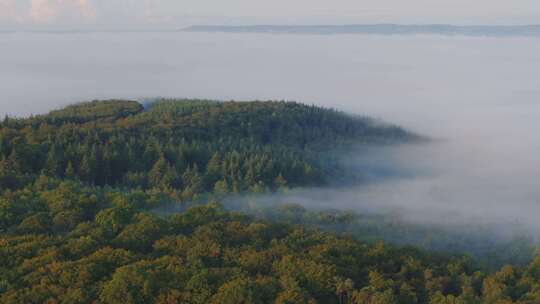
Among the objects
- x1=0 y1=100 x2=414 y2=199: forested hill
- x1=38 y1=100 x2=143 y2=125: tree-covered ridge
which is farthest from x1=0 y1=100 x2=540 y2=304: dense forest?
x1=38 y1=100 x2=143 y2=125: tree-covered ridge

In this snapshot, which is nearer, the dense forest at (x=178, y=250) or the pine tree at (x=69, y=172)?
the dense forest at (x=178, y=250)

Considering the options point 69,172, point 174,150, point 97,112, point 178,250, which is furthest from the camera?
point 97,112

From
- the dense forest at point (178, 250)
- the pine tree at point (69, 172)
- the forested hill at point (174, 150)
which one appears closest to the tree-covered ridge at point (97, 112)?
the forested hill at point (174, 150)

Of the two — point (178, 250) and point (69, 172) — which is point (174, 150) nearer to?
point (69, 172)

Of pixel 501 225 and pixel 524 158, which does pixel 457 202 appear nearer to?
→ pixel 501 225

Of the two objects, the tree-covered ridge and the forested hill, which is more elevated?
the tree-covered ridge

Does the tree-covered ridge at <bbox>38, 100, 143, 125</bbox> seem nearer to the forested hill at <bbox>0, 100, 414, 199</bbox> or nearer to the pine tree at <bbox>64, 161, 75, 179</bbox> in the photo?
the forested hill at <bbox>0, 100, 414, 199</bbox>

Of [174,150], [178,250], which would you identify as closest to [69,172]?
[174,150]

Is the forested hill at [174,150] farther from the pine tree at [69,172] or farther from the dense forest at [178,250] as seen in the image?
the dense forest at [178,250]
